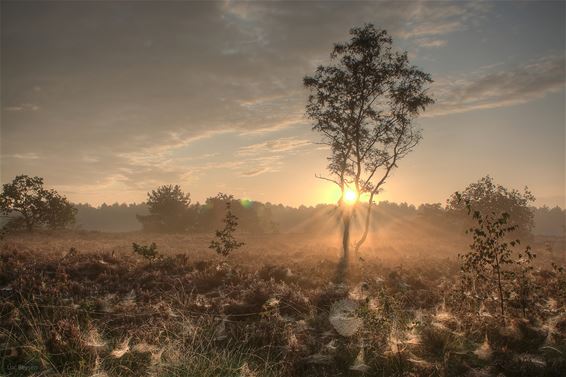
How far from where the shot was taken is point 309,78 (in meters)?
23.6

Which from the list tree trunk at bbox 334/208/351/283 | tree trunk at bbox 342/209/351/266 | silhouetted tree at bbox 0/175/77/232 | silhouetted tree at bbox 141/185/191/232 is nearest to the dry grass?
tree trunk at bbox 334/208/351/283

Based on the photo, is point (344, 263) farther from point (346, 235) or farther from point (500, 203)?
point (500, 203)

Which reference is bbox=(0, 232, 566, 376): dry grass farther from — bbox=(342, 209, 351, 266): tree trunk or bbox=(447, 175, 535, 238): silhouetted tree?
bbox=(447, 175, 535, 238): silhouetted tree

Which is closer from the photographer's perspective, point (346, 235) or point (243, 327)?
point (243, 327)

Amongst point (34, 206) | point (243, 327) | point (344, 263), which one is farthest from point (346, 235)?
point (34, 206)

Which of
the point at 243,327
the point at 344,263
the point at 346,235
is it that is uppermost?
the point at 346,235

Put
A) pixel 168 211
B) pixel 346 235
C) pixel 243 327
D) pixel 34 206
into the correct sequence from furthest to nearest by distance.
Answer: pixel 168 211
pixel 34 206
pixel 346 235
pixel 243 327

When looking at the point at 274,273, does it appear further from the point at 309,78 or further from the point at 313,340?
the point at 309,78

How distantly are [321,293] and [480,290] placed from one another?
173 inches

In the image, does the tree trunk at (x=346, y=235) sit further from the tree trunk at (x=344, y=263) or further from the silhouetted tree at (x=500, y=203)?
the silhouetted tree at (x=500, y=203)

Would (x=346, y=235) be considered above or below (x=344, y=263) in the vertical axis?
above

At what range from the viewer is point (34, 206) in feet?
125

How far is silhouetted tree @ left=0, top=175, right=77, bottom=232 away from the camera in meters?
36.5

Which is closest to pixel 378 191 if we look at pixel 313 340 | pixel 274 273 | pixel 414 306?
pixel 274 273
